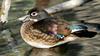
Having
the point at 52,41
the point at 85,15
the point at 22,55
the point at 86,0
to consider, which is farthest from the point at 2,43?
the point at 86,0

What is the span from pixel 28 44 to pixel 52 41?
0.56 m

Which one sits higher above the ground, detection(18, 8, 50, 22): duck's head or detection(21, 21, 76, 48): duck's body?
detection(18, 8, 50, 22): duck's head

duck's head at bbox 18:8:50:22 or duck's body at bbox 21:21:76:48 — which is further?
duck's head at bbox 18:8:50:22

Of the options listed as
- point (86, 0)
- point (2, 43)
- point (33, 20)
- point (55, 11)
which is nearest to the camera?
point (33, 20)

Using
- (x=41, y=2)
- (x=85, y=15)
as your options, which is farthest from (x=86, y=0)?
(x=41, y=2)

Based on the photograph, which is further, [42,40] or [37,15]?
[37,15]

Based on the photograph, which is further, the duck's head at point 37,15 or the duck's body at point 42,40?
the duck's head at point 37,15

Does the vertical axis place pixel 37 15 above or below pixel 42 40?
above

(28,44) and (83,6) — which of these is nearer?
(28,44)

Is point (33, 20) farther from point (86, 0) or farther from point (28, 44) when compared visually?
point (86, 0)

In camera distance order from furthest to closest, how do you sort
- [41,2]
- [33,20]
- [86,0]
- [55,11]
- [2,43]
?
[86,0], [55,11], [41,2], [2,43], [33,20]

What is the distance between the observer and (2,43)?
7098mm

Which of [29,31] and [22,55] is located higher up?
[29,31]

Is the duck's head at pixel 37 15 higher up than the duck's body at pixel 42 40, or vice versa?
the duck's head at pixel 37 15
